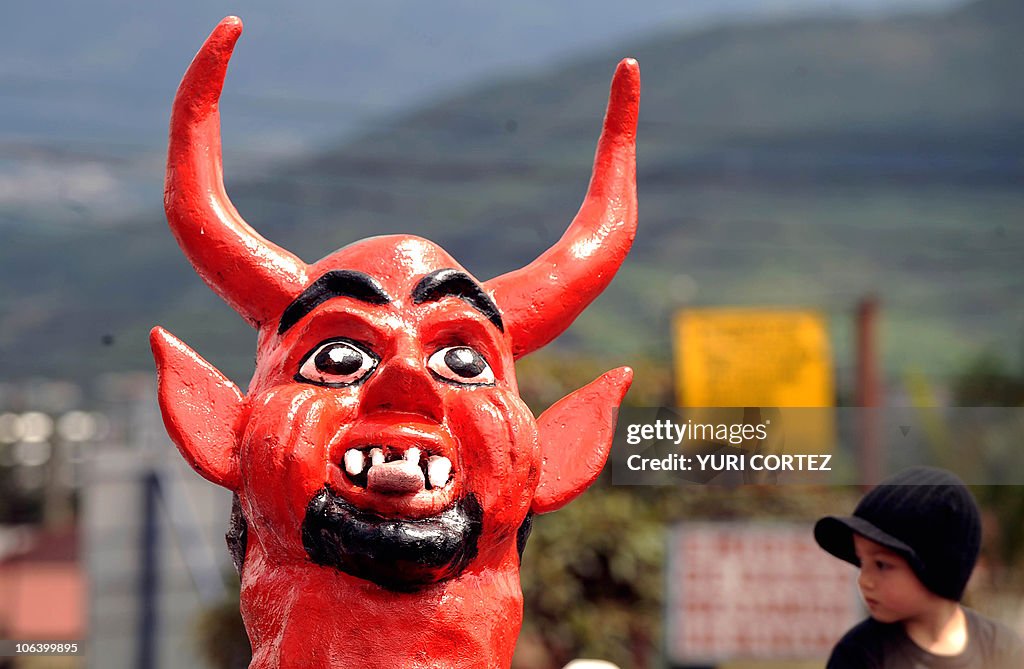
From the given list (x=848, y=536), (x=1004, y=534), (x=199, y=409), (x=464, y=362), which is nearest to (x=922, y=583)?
(x=848, y=536)

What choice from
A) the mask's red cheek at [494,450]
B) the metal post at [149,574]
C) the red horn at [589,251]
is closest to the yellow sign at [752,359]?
the metal post at [149,574]

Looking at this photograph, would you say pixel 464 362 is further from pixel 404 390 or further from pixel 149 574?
pixel 149 574

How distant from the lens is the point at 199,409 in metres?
2.44

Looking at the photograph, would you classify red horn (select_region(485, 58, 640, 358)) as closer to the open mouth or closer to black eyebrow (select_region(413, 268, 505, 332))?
black eyebrow (select_region(413, 268, 505, 332))

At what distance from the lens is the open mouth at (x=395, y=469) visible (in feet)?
7.39

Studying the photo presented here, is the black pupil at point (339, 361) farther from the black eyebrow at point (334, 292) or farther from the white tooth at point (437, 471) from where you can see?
the white tooth at point (437, 471)

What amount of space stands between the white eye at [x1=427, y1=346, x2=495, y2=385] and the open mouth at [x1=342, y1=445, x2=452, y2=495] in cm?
18

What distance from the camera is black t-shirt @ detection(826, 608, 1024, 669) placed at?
9.00 feet

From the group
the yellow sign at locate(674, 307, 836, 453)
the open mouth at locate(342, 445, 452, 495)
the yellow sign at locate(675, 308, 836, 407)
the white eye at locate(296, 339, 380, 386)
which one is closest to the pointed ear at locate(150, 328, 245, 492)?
the white eye at locate(296, 339, 380, 386)

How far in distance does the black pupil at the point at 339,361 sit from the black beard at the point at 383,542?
0.24 m

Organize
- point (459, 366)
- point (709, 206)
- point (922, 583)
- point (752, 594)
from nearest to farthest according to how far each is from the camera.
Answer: point (459, 366), point (922, 583), point (752, 594), point (709, 206)

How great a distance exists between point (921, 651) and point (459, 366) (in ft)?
4.04

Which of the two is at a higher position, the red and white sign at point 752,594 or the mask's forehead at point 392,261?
the mask's forehead at point 392,261

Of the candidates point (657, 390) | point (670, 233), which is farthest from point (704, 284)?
point (657, 390)
